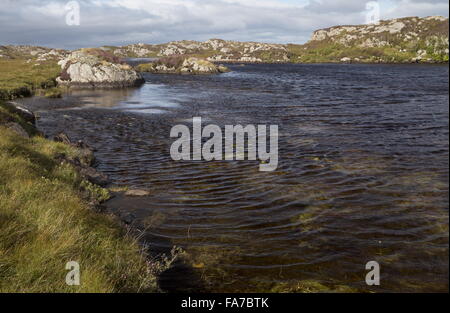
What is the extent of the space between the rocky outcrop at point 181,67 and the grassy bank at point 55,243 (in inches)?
3617

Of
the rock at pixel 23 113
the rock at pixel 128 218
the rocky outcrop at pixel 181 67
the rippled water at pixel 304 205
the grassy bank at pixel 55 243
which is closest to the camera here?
→ the grassy bank at pixel 55 243

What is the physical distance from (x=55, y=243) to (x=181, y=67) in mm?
99671

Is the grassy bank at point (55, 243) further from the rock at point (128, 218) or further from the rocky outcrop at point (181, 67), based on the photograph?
the rocky outcrop at point (181, 67)

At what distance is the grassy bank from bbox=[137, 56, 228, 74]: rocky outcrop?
301ft

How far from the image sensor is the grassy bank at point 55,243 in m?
5.22

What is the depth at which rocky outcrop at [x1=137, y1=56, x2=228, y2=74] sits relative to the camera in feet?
324

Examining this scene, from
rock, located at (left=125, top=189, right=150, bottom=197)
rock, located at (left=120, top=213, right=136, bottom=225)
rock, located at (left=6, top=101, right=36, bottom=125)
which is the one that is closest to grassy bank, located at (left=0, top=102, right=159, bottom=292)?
rock, located at (left=120, top=213, right=136, bottom=225)

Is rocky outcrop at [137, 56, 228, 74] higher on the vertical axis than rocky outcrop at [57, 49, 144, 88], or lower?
higher

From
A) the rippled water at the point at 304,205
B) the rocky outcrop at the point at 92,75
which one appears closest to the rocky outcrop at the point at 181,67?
the rocky outcrop at the point at 92,75

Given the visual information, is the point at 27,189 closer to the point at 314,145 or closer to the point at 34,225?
the point at 34,225

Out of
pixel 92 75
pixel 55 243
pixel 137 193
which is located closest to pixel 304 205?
pixel 137 193

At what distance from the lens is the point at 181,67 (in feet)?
332

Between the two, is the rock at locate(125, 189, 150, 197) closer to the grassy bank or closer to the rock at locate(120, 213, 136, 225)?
the rock at locate(120, 213, 136, 225)

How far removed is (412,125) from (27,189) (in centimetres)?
2305
